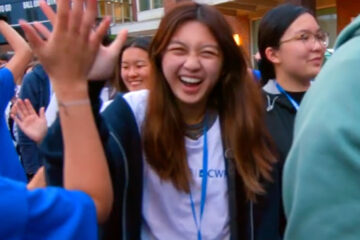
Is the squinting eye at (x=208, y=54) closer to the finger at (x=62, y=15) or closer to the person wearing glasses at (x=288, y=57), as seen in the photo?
the person wearing glasses at (x=288, y=57)

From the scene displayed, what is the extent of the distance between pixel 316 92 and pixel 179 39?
0.99 meters

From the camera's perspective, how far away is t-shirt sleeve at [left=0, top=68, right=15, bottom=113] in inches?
97.3

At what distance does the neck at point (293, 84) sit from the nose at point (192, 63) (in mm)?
814

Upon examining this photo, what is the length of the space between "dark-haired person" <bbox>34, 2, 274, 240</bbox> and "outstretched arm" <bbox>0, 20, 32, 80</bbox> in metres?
1.18

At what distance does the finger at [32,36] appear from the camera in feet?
3.55

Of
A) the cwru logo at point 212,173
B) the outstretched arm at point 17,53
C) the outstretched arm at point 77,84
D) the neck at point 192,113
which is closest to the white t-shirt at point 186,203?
the cwru logo at point 212,173

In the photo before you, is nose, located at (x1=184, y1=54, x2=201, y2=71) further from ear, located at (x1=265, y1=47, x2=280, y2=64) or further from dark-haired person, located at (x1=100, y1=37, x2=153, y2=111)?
dark-haired person, located at (x1=100, y1=37, x2=153, y2=111)

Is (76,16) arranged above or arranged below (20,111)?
above

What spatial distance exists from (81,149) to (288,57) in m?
1.62

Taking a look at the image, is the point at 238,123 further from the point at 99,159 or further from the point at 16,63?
the point at 16,63

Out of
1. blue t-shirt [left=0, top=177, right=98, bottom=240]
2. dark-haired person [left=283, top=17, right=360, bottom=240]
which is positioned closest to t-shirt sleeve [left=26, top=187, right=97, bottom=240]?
blue t-shirt [left=0, top=177, right=98, bottom=240]

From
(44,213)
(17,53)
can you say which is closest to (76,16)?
(44,213)

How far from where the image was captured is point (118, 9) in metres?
21.6

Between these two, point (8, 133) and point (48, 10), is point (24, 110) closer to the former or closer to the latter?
point (8, 133)
